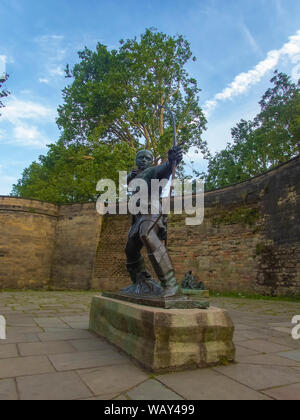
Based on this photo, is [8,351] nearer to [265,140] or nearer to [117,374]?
[117,374]

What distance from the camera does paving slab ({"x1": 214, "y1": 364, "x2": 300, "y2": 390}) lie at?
1973mm

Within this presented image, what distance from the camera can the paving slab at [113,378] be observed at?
1837mm

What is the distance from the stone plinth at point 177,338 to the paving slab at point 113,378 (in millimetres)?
125

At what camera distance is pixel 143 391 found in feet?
5.89

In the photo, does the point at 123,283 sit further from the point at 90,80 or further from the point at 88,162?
the point at 90,80

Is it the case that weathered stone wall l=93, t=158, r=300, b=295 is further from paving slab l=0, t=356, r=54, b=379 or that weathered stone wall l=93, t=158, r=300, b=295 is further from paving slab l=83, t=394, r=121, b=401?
paving slab l=83, t=394, r=121, b=401

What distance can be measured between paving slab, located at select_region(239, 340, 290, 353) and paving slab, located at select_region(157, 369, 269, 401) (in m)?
1.09

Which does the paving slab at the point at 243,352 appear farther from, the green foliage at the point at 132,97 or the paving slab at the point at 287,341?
the green foliage at the point at 132,97

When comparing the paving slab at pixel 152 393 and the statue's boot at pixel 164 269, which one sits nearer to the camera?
the paving slab at pixel 152 393

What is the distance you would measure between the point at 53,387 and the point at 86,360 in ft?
2.19

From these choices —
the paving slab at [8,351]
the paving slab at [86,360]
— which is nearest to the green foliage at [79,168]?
the paving slab at [8,351]

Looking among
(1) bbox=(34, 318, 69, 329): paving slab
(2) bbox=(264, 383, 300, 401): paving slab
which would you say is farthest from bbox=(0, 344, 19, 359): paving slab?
(2) bbox=(264, 383, 300, 401): paving slab

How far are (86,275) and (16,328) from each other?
37.3ft
